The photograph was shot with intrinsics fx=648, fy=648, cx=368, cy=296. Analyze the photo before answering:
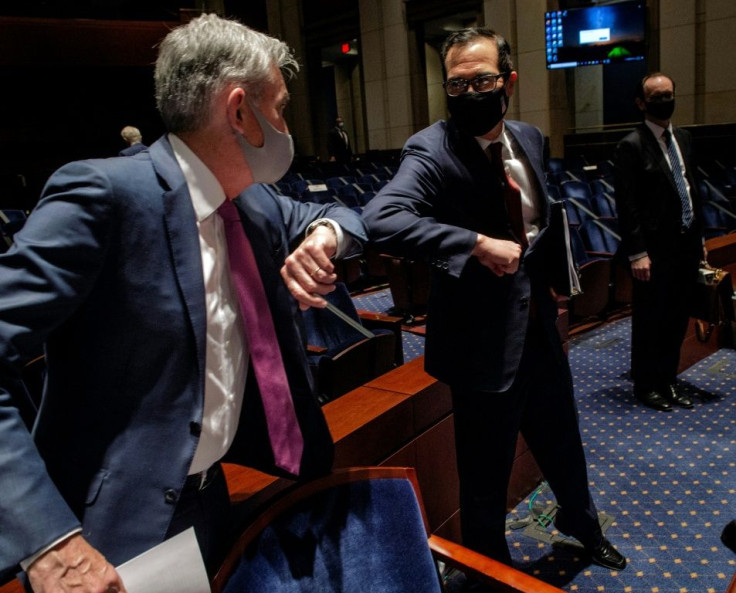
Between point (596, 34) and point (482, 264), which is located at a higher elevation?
point (596, 34)

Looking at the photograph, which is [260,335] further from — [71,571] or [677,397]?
[677,397]

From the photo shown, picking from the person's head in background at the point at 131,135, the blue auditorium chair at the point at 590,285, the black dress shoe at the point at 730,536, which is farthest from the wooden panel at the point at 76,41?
the black dress shoe at the point at 730,536

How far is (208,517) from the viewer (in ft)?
3.64

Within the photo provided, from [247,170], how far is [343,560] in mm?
687

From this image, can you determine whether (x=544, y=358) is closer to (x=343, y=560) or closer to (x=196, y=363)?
(x=343, y=560)

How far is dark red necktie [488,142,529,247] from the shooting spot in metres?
1.64

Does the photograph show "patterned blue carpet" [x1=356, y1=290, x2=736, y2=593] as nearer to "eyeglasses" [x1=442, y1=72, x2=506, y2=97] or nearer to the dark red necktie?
the dark red necktie

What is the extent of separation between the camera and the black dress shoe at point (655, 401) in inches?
128

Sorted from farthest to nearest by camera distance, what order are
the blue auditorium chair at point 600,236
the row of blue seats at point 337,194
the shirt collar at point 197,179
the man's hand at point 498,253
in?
the row of blue seats at point 337,194
the blue auditorium chair at point 600,236
the man's hand at point 498,253
the shirt collar at point 197,179

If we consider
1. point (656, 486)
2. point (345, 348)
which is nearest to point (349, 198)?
point (345, 348)

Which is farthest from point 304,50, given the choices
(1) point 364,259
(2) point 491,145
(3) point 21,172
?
(2) point 491,145

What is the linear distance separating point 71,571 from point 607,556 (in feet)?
5.94

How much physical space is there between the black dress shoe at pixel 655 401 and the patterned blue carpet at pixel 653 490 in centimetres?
3

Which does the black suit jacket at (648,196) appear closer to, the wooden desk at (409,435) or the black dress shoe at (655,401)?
the black dress shoe at (655,401)
